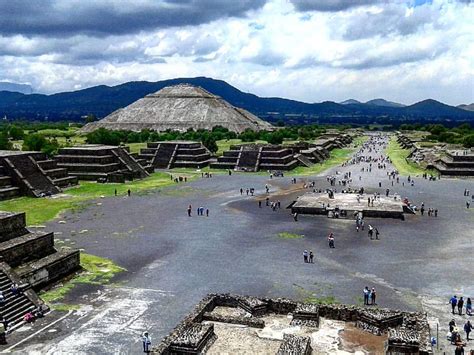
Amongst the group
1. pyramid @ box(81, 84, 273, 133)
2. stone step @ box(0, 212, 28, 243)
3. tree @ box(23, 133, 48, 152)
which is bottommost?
stone step @ box(0, 212, 28, 243)

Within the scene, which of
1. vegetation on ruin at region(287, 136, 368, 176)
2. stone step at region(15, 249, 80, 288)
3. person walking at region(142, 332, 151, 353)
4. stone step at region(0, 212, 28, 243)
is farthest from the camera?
vegetation on ruin at region(287, 136, 368, 176)

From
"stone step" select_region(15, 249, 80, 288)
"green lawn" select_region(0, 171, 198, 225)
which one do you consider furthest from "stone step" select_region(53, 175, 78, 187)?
"stone step" select_region(15, 249, 80, 288)

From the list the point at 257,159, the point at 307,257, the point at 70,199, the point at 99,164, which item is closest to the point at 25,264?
the point at 307,257

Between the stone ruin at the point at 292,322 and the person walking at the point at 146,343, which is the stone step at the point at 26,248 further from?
the stone ruin at the point at 292,322

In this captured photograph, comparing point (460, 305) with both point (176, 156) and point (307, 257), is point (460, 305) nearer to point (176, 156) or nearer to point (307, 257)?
point (307, 257)

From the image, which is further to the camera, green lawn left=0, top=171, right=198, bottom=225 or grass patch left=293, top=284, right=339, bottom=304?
green lawn left=0, top=171, right=198, bottom=225

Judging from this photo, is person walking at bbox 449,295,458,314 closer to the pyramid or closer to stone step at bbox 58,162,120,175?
stone step at bbox 58,162,120,175

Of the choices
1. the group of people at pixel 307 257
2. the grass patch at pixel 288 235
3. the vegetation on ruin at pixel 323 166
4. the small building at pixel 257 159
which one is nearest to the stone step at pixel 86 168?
the small building at pixel 257 159
